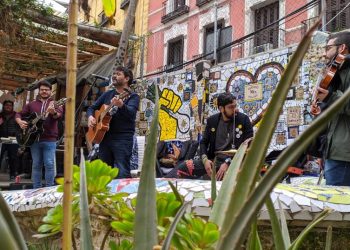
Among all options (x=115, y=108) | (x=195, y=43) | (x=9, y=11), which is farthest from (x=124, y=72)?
(x=195, y=43)

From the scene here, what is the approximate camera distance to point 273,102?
490 millimetres

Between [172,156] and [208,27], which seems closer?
[172,156]

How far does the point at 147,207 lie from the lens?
2.03 ft

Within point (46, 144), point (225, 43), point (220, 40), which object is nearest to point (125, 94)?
point (46, 144)

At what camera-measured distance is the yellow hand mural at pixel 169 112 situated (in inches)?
328

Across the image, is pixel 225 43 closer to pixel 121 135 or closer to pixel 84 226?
pixel 121 135

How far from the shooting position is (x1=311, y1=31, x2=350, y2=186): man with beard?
2.22 m

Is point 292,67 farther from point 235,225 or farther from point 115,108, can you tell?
point 115,108

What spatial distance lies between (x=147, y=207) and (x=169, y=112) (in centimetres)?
792

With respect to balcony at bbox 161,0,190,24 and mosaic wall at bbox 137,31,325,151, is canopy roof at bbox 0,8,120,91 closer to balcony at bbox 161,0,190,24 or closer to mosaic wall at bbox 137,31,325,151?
mosaic wall at bbox 137,31,325,151

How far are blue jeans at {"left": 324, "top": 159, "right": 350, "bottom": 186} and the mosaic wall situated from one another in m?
2.41

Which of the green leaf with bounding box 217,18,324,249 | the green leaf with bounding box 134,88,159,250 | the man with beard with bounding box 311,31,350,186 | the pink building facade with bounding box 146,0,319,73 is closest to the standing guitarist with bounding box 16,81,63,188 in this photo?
the man with beard with bounding box 311,31,350,186

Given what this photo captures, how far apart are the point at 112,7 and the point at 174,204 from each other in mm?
387

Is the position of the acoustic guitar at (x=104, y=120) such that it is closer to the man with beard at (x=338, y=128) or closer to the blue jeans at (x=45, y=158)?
the blue jeans at (x=45, y=158)
